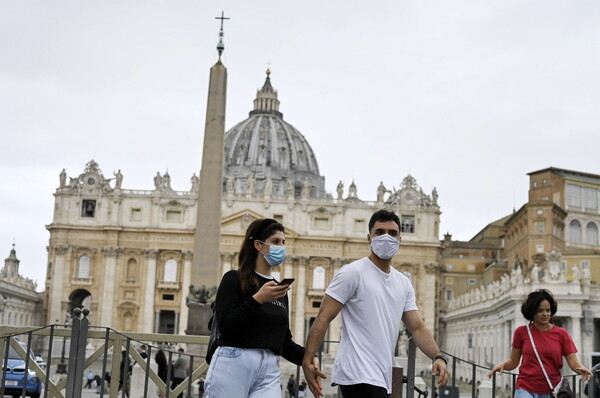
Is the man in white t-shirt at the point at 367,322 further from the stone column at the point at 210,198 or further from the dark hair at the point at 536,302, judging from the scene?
the stone column at the point at 210,198

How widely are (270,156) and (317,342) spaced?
3752 inches

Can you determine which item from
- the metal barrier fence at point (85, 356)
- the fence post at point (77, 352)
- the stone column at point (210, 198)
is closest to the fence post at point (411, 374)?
the metal barrier fence at point (85, 356)

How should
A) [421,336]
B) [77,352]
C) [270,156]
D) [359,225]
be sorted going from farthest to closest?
[270,156]
[359,225]
[77,352]
[421,336]

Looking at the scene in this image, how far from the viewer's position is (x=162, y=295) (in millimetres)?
73625

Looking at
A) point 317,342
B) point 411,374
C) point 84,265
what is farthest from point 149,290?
point 317,342

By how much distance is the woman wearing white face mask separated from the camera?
221 inches

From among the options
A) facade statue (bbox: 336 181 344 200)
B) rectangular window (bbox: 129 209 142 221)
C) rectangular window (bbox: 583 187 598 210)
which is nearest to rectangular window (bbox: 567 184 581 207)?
rectangular window (bbox: 583 187 598 210)

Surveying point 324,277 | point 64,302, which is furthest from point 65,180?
point 324,277

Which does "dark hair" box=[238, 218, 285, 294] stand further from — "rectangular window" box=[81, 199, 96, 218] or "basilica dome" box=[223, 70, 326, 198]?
"basilica dome" box=[223, 70, 326, 198]

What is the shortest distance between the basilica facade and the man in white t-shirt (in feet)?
218

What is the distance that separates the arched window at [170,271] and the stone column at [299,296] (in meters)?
10.9

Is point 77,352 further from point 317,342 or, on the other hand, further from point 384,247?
point 384,247

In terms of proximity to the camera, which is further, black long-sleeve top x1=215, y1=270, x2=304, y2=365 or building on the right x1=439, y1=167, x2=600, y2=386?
building on the right x1=439, y1=167, x2=600, y2=386

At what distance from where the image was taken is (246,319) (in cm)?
562
